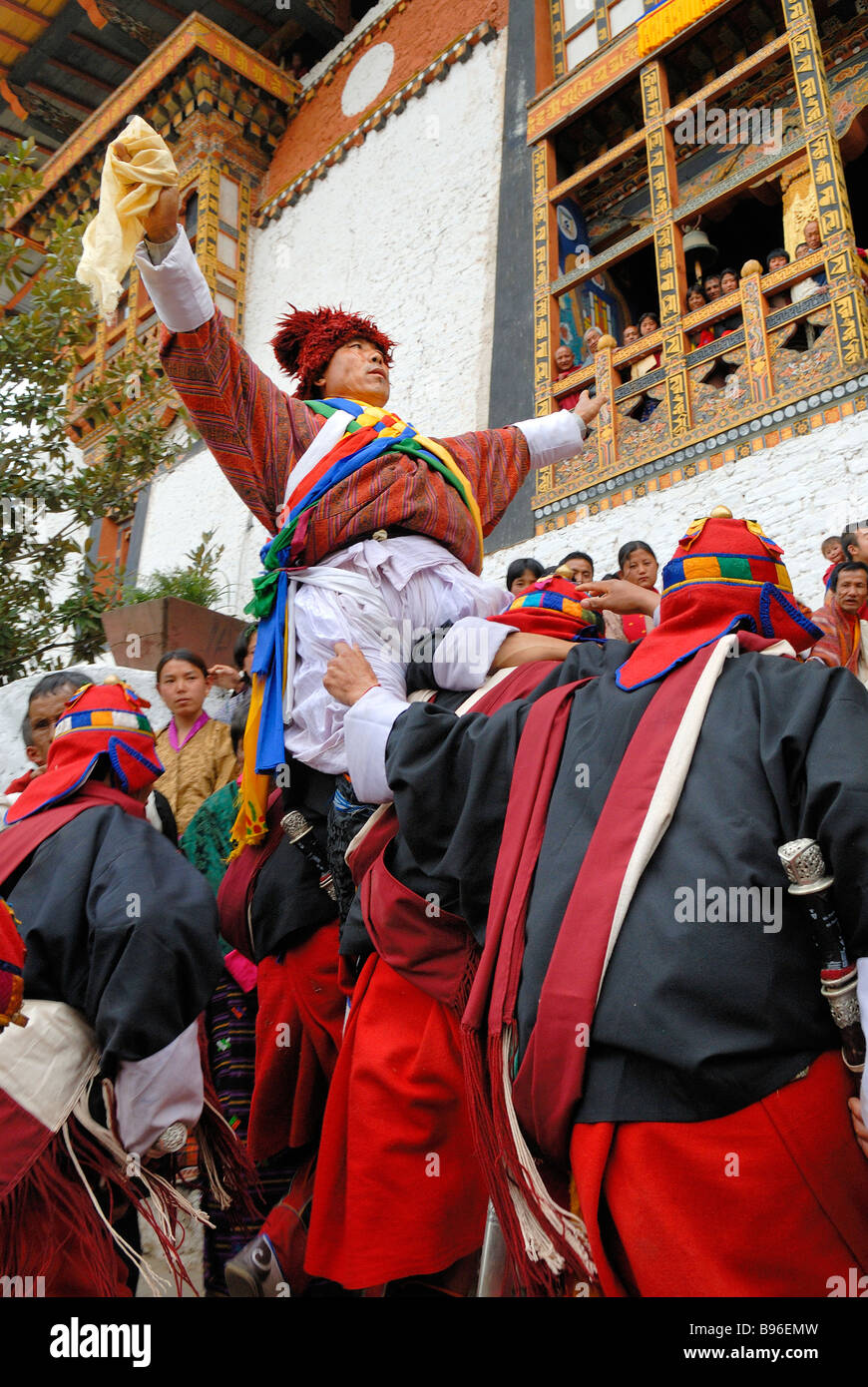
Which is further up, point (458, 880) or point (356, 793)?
point (356, 793)

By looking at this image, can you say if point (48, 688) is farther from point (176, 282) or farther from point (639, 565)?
point (639, 565)

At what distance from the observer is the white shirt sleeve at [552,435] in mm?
3117


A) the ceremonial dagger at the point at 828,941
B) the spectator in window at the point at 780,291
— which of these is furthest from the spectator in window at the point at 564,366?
the ceremonial dagger at the point at 828,941

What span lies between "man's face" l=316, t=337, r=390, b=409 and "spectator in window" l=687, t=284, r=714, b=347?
14.2ft

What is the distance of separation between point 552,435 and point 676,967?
209cm

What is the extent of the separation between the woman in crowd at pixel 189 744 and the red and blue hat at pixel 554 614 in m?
1.71

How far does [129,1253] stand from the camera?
2.04 m

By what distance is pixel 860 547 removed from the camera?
14.6 feet

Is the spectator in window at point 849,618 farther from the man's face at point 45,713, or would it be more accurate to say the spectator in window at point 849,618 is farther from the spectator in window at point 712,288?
the spectator in window at point 712,288

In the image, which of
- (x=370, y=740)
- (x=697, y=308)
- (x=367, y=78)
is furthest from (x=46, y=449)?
(x=367, y=78)

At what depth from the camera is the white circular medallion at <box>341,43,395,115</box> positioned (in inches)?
412
